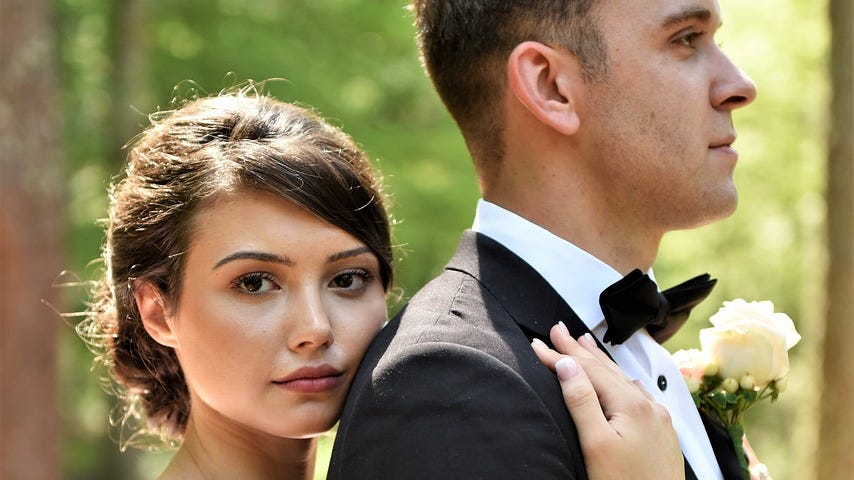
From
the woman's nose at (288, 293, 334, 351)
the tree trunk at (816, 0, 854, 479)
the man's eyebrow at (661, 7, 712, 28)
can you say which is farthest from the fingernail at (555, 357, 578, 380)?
the tree trunk at (816, 0, 854, 479)

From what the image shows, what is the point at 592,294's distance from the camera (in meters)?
2.79

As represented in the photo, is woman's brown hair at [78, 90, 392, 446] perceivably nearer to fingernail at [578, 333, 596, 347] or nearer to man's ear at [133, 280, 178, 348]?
man's ear at [133, 280, 178, 348]

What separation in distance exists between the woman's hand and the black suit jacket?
4 cm

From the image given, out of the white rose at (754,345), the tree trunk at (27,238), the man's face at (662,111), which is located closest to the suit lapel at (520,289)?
the man's face at (662,111)

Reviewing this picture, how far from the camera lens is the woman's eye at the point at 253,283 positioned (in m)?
2.76

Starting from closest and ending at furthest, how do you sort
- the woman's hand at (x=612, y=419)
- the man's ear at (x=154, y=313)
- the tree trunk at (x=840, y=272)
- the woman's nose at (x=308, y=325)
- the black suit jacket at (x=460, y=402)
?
the black suit jacket at (x=460, y=402)
the woman's hand at (x=612, y=419)
the woman's nose at (x=308, y=325)
the man's ear at (x=154, y=313)
the tree trunk at (x=840, y=272)

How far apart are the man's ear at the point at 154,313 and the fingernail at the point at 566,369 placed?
3.90 ft

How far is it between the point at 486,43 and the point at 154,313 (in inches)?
49.2

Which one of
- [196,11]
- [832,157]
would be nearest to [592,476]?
[832,157]

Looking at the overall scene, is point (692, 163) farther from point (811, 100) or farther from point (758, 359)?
point (811, 100)

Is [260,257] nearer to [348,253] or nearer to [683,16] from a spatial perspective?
[348,253]

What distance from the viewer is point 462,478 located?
2.12 m

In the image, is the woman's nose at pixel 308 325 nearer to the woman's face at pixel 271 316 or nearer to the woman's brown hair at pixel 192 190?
the woman's face at pixel 271 316

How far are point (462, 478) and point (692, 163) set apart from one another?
1208mm
